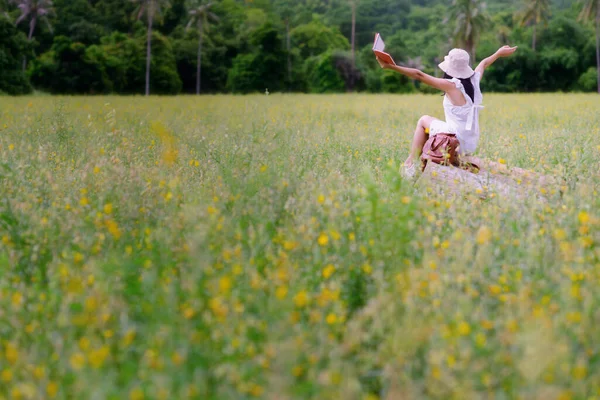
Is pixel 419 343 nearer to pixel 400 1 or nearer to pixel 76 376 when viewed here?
pixel 76 376

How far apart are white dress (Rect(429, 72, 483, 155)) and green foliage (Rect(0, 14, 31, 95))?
35541mm

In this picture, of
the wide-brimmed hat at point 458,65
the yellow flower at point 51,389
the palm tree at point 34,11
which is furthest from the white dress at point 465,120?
the palm tree at point 34,11

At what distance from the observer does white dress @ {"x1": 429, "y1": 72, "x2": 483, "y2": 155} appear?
23.2ft

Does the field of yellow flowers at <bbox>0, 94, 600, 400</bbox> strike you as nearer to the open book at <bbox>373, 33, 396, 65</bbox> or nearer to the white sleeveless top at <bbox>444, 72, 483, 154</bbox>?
the open book at <bbox>373, 33, 396, 65</bbox>

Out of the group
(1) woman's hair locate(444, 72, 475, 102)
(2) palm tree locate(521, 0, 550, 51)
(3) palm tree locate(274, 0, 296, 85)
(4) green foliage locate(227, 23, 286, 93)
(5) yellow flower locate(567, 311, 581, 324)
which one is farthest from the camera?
(3) palm tree locate(274, 0, 296, 85)

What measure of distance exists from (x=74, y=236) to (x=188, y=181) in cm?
226

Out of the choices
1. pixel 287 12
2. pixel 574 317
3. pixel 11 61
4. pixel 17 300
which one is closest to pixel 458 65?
pixel 574 317

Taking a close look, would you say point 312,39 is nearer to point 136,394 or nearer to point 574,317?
point 574,317

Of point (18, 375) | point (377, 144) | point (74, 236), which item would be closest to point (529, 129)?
point (377, 144)

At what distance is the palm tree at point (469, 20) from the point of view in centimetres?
5522

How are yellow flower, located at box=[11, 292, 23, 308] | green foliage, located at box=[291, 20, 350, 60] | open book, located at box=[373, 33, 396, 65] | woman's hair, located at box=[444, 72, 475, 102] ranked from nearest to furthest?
yellow flower, located at box=[11, 292, 23, 308] → open book, located at box=[373, 33, 396, 65] → woman's hair, located at box=[444, 72, 475, 102] → green foliage, located at box=[291, 20, 350, 60]

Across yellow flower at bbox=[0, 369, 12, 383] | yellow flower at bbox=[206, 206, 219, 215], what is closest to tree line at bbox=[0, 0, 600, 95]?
yellow flower at bbox=[206, 206, 219, 215]

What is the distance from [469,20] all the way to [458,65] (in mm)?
52047

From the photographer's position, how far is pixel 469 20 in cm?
5544
